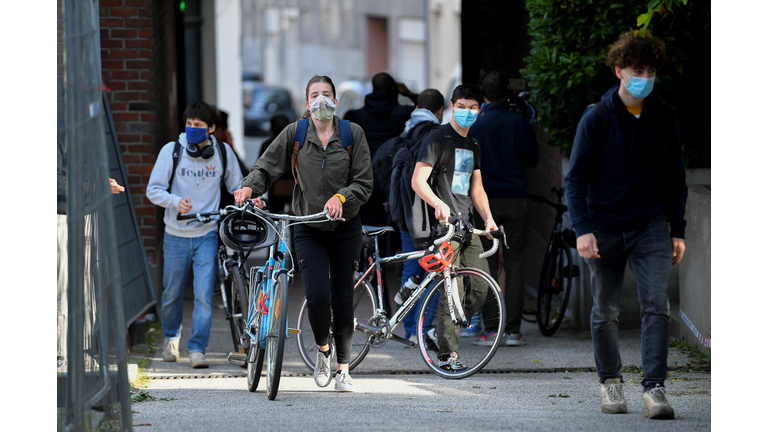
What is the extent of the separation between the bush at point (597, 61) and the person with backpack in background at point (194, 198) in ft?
8.40

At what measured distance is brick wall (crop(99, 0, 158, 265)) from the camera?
7828 millimetres

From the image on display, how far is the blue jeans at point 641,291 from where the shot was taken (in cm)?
457

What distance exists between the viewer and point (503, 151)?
6949 mm

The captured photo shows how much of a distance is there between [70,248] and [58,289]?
0.63 feet

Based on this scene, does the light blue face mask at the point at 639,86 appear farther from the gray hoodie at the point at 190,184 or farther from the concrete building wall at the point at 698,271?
the gray hoodie at the point at 190,184

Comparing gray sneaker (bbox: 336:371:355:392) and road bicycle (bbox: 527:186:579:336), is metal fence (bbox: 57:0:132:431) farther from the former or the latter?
road bicycle (bbox: 527:186:579:336)

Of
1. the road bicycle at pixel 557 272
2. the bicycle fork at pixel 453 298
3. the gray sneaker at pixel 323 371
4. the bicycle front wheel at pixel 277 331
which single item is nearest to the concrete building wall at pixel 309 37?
the road bicycle at pixel 557 272

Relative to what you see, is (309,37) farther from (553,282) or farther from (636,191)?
(636,191)

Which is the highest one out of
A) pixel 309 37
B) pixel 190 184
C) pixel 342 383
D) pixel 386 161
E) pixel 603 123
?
pixel 309 37

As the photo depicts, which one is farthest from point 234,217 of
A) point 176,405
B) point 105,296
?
point 105,296

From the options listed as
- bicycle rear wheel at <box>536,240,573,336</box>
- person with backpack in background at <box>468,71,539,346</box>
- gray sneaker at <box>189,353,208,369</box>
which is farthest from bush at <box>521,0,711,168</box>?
gray sneaker at <box>189,353,208,369</box>

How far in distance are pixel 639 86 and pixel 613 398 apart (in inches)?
61.4

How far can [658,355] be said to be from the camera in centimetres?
456

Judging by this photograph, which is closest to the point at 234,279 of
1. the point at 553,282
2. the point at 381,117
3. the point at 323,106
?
the point at 323,106
